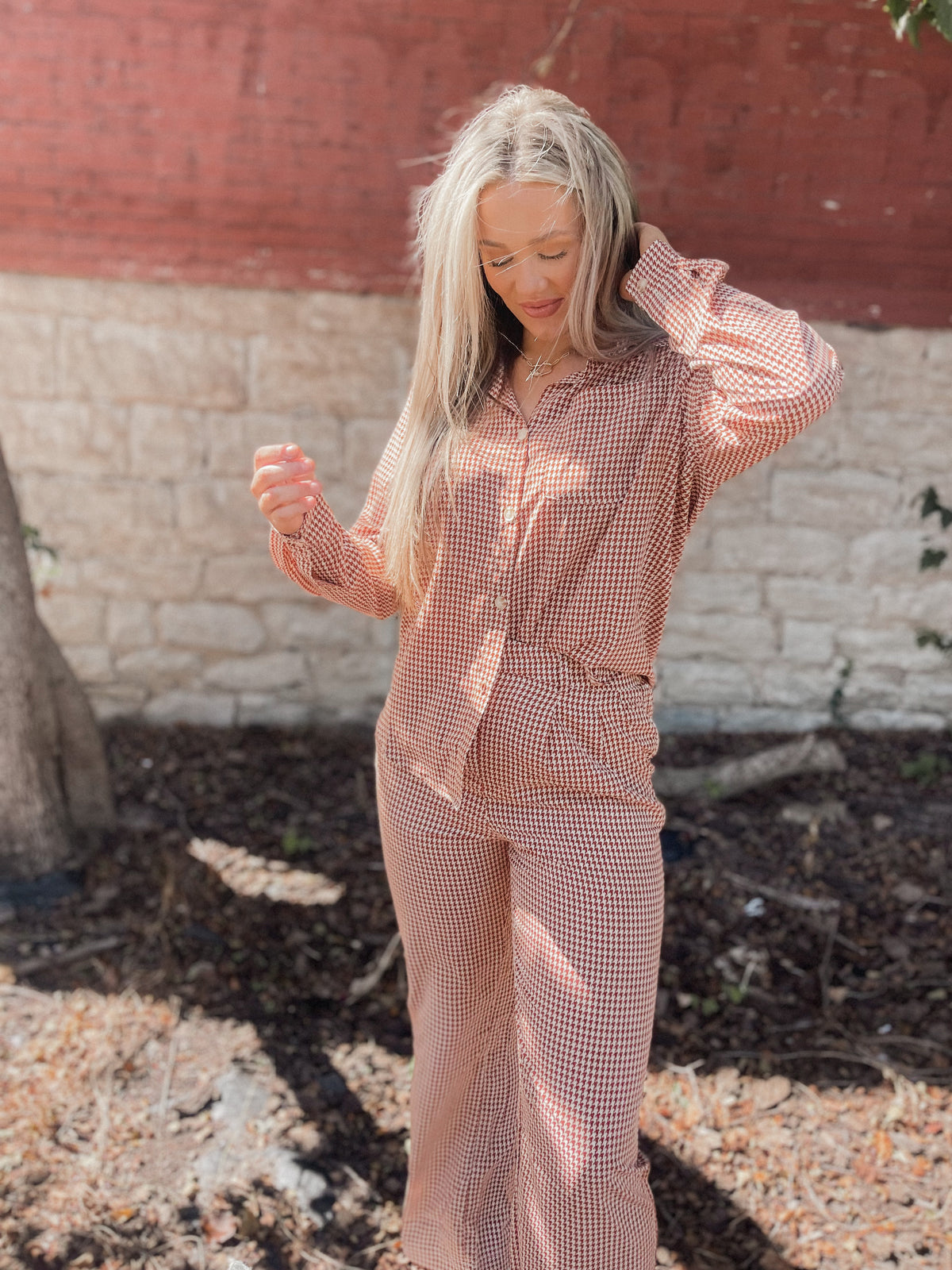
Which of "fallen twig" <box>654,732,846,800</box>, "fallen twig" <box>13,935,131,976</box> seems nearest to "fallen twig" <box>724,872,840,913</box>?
"fallen twig" <box>654,732,846,800</box>

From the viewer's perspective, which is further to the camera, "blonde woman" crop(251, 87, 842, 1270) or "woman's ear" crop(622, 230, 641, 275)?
"woman's ear" crop(622, 230, 641, 275)

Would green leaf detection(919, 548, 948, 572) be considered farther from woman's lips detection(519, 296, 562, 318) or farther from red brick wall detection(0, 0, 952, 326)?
woman's lips detection(519, 296, 562, 318)

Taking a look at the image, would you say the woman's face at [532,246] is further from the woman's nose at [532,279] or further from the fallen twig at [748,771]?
the fallen twig at [748,771]

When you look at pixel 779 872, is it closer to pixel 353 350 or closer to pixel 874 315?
pixel 874 315

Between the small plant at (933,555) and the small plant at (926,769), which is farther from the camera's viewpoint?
the small plant at (926,769)

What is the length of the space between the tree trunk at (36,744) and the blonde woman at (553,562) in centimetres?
175

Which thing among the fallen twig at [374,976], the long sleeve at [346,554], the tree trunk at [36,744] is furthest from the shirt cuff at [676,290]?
the tree trunk at [36,744]

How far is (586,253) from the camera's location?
179 cm

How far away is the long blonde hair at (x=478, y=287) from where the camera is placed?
176 cm

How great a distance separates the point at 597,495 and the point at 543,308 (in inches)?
13.4

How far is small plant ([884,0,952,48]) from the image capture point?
216 centimetres

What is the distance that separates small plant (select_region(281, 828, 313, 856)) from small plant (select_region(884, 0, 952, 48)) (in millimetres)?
2986

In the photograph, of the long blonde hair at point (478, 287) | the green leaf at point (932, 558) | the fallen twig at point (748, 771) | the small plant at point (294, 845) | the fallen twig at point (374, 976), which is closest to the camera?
the long blonde hair at point (478, 287)

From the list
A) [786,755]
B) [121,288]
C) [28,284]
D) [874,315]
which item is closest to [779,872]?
[786,755]
